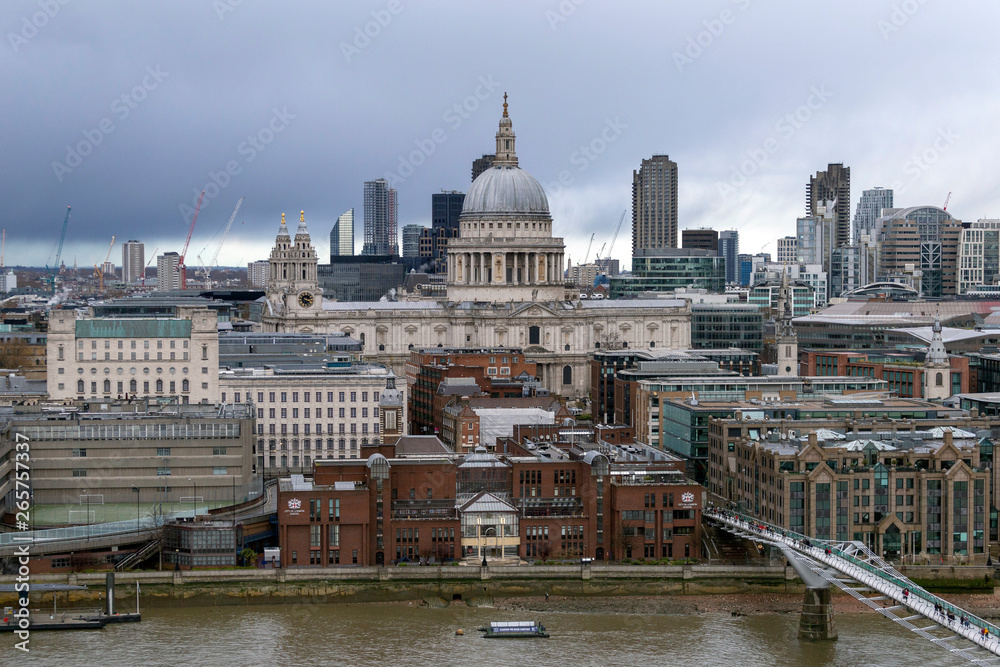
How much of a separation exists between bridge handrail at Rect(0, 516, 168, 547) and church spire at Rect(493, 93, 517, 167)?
78091 mm

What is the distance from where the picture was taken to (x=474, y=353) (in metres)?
110

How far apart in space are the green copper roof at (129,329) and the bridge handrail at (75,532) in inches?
916

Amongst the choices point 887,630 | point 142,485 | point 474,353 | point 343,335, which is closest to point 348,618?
point 142,485

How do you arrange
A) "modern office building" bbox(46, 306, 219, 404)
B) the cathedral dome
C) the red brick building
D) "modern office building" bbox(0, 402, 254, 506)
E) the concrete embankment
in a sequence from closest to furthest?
the concrete embankment
the red brick building
"modern office building" bbox(0, 402, 254, 506)
"modern office building" bbox(46, 306, 219, 404)
the cathedral dome

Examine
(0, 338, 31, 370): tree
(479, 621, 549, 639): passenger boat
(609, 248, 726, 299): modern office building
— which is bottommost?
(479, 621, 549, 639): passenger boat

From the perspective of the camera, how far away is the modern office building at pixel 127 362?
90375mm

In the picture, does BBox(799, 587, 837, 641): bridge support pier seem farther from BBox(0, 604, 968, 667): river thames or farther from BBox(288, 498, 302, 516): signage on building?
BBox(288, 498, 302, 516): signage on building

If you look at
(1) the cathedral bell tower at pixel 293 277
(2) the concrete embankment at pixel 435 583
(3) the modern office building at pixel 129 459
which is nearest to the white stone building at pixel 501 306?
(1) the cathedral bell tower at pixel 293 277

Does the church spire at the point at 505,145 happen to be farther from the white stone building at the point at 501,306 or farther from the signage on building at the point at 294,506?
the signage on building at the point at 294,506

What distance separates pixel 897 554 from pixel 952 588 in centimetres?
244

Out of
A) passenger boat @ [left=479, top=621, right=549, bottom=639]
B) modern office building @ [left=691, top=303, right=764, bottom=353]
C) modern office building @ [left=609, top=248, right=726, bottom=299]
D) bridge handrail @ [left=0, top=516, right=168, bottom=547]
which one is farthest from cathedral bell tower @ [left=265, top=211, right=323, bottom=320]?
passenger boat @ [left=479, top=621, right=549, bottom=639]

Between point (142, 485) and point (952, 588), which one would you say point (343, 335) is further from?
point (952, 588)

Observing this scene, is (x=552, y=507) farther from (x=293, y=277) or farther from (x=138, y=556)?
(x=293, y=277)

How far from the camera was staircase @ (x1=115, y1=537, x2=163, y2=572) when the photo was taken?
66.2 metres
